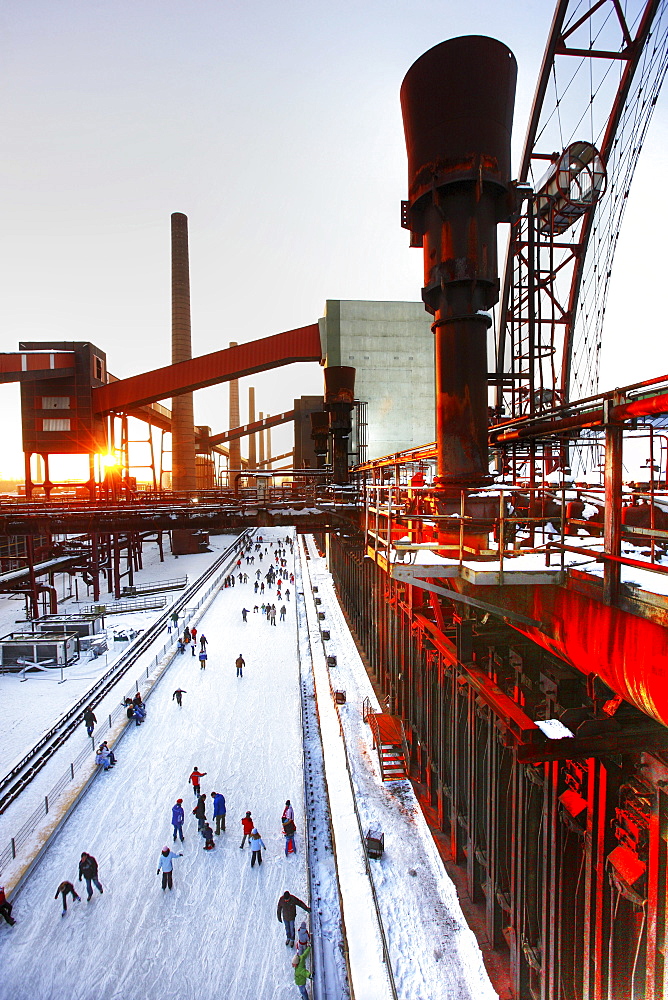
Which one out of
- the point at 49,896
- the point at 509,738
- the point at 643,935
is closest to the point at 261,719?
the point at 49,896

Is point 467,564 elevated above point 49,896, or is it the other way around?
point 467,564

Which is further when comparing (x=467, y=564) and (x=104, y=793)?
(x=104, y=793)

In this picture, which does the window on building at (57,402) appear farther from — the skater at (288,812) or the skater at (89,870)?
the skater at (288,812)

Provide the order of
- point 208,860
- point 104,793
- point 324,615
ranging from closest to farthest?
point 208,860
point 104,793
point 324,615

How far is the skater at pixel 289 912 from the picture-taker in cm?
732

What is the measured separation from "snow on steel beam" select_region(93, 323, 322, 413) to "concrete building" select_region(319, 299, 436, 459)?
5.29 ft

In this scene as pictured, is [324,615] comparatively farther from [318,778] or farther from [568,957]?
[568,957]

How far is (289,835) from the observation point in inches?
361

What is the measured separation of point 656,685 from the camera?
2.88 metres

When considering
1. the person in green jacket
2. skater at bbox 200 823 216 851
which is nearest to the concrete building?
skater at bbox 200 823 216 851

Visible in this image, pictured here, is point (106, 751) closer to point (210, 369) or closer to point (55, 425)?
point (55, 425)

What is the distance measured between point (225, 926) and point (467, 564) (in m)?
7.51

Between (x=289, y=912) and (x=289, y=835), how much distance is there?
183 cm

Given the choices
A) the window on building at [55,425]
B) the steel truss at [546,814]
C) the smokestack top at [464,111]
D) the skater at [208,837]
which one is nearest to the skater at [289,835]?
the skater at [208,837]
